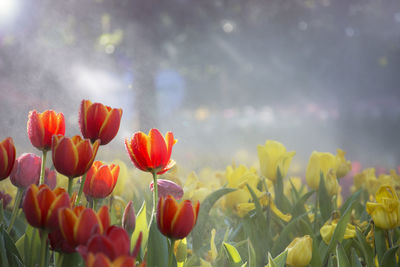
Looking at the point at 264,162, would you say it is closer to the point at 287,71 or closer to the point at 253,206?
the point at 253,206

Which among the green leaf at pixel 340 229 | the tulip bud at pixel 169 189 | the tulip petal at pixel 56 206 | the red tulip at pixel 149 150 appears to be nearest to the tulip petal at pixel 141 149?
the red tulip at pixel 149 150

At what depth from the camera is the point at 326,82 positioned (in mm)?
10891

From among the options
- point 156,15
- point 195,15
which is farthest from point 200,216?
point 195,15

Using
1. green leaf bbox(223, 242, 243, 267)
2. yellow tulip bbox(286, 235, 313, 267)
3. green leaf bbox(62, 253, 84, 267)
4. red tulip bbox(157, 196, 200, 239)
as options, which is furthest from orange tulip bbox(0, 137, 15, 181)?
yellow tulip bbox(286, 235, 313, 267)

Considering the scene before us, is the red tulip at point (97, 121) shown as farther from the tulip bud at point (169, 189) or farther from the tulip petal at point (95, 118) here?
the tulip bud at point (169, 189)

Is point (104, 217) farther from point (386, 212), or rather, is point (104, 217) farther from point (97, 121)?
point (386, 212)

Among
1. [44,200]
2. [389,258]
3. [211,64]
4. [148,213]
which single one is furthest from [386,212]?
[211,64]

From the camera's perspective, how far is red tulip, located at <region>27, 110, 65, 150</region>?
752 millimetres

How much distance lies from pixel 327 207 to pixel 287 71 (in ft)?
29.8

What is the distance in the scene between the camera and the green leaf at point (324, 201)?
118cm

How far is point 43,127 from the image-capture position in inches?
29.7

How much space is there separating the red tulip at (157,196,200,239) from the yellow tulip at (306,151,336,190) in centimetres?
74

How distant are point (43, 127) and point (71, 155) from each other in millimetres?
155

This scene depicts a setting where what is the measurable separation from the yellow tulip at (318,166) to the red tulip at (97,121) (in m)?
0.72
